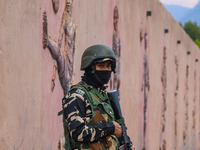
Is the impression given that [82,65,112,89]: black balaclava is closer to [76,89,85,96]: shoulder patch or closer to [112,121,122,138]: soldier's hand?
[76,89,85,96]: shoulder patch

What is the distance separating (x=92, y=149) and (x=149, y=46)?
232 inches

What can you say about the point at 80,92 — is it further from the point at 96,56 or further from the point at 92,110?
the point at 96,56

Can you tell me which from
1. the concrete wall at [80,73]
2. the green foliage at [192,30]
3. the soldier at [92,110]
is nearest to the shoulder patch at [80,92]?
the soldier at [92,110]

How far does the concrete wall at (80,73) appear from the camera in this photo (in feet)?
10.0

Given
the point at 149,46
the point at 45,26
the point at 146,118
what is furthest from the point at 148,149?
the point at 45,26

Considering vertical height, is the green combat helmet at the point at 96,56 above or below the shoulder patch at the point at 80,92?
above

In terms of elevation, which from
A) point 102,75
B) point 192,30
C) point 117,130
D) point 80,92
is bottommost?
point 117,130

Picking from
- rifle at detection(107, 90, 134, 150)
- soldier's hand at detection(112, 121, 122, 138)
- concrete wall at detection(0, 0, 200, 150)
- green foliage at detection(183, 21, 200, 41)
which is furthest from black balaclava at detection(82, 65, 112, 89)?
green foliage at detection(183, 21, 200, 41)

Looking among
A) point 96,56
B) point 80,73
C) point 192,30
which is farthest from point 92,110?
point 192,30

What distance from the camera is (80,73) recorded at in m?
4.63

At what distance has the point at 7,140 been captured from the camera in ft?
9.78

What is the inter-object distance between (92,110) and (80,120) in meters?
0.13

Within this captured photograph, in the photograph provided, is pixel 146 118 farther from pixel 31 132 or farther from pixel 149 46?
pixel 31 132

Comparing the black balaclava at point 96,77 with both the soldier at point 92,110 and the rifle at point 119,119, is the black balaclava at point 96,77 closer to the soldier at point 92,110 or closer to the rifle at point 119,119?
the soldier at point 92,110
